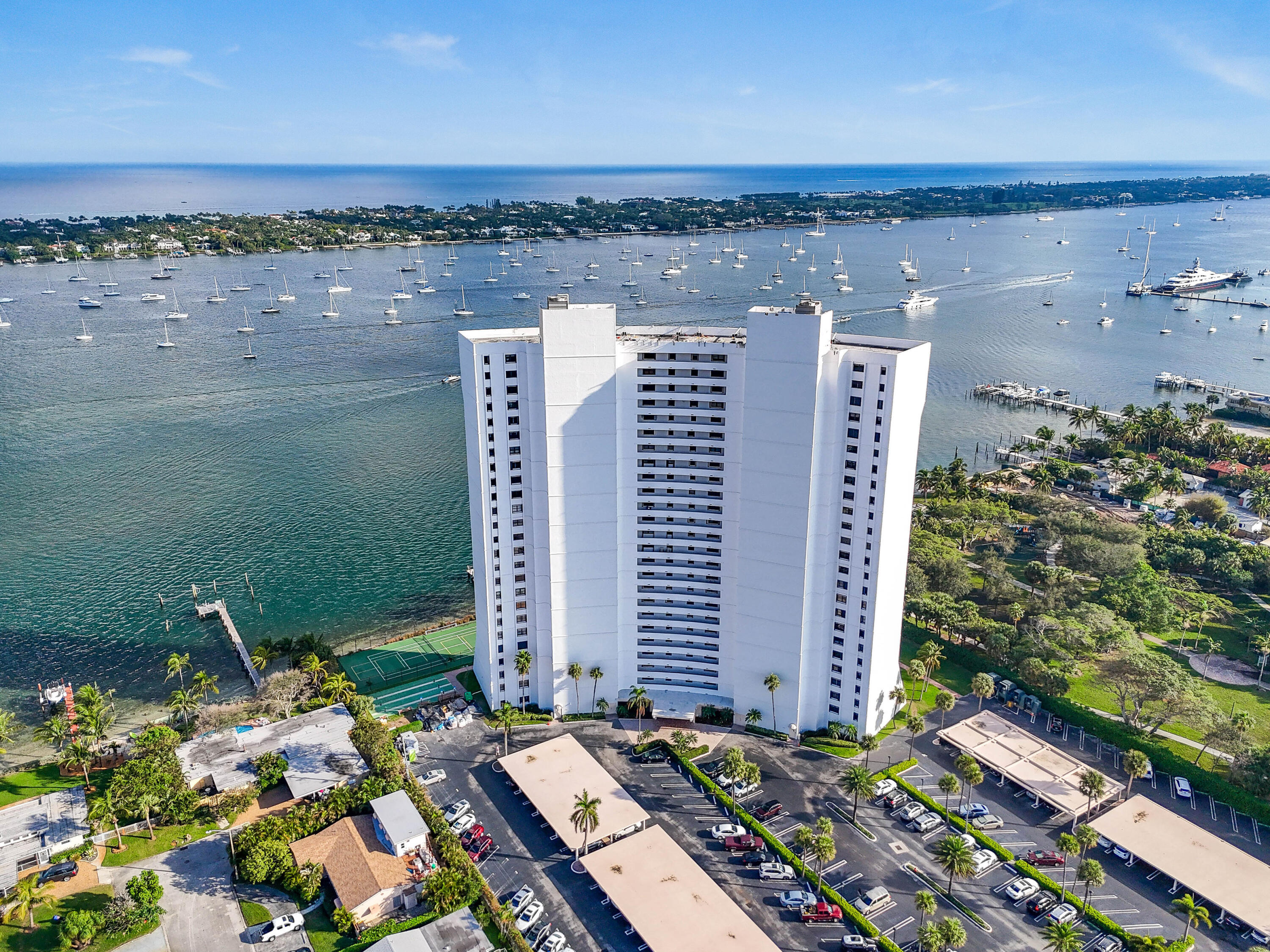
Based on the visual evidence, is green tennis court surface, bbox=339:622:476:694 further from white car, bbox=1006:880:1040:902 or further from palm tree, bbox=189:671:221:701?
white car, bbox=1006:880:1040:902

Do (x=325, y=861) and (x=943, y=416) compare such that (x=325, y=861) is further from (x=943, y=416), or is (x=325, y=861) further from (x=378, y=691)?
(x=943, y=416)

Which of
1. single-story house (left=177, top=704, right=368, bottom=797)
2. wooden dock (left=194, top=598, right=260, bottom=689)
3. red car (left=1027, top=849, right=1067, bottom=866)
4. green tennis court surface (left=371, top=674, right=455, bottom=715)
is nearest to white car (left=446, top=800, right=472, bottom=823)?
single-story house (left=177, top=704, right=368, bottom=797)

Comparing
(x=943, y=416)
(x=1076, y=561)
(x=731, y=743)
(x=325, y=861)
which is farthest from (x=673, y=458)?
(x=943, y=416)

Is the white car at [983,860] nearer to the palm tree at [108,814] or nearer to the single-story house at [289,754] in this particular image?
the single-story house at [289,754]

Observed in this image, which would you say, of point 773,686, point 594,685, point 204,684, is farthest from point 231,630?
point 773,686

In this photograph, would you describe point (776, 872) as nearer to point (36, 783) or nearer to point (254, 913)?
point (254, 913)

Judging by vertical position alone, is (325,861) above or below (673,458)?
below

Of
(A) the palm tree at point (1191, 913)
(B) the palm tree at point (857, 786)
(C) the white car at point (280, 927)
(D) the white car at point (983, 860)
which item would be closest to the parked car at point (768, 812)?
(B) the palm tree at point (857, 786)
